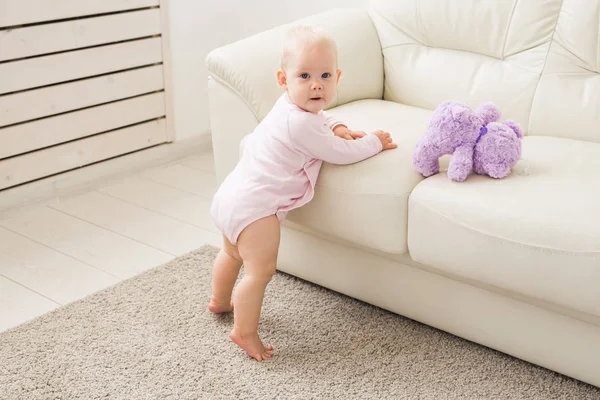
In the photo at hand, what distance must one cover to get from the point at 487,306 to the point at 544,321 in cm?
14

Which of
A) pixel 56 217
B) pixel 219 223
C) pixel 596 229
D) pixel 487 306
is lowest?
pixel 56 217

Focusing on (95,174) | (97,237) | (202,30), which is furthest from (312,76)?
(202,30)

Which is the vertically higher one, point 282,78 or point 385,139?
point 282,78

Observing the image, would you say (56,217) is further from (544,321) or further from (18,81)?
(544,321)

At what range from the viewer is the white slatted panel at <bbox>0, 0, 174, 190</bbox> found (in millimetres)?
2539

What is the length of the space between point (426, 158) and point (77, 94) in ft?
4.87

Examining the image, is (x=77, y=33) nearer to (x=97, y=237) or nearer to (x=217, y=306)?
(x=97, y=237)

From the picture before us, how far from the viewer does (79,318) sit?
197 centimetres

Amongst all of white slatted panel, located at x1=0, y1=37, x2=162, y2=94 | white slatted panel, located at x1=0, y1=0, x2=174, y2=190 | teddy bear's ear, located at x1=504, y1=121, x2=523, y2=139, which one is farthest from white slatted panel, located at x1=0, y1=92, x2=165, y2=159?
teddy bear's ear, located at x1=504, y1=121, x2=523, y2=139

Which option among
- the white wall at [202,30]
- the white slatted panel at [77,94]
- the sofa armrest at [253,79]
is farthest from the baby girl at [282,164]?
the white wall at [202,30]

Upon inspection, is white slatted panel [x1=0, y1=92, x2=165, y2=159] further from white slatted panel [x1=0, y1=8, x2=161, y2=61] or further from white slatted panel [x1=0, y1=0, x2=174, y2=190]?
white slatted panel [x1=0, y1=8, x2=161, y2=61]

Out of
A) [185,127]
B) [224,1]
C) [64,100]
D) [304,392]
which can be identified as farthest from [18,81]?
[304,392]

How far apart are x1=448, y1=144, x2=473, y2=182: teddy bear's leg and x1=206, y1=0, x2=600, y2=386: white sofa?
0.09 feet

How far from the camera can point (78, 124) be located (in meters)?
2.77
